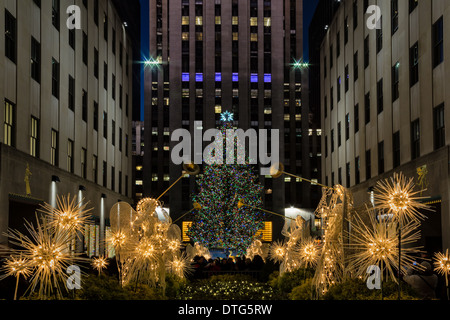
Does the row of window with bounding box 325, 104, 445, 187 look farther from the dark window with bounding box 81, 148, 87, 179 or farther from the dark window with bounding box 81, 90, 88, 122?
the dark window with bounding box 81, 90, 88, 122

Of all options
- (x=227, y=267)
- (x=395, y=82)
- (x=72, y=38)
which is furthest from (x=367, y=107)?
(x=72, y=38)

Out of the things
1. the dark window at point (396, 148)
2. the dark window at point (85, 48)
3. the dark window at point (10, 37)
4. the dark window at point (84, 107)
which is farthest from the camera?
the dark window at point (85, 48)

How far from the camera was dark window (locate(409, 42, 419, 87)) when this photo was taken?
23391 millimetres

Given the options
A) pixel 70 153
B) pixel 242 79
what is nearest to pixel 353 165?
pixel 70 153

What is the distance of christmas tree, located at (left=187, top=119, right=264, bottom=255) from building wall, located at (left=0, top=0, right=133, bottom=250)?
756 centimetres

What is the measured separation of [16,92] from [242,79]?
51.2 meters

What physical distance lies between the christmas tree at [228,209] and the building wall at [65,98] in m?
7.56

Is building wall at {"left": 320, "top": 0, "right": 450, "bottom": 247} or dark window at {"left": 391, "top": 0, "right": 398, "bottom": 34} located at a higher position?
dark window at {"left": 391, "top": 0, "right": 398, "bottom": 34}

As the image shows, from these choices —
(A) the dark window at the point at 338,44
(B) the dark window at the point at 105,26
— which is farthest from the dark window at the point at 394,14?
(B) the dark window at the point at 105,26

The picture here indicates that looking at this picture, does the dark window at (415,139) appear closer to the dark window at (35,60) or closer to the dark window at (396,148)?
the dark window at (396,148)

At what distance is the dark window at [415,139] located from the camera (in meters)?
23.6

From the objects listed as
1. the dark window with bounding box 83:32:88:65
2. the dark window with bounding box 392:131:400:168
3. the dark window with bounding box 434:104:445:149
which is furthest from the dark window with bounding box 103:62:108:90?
the dark window with bounding box 434:104:445:149

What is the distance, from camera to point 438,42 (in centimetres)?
2073
